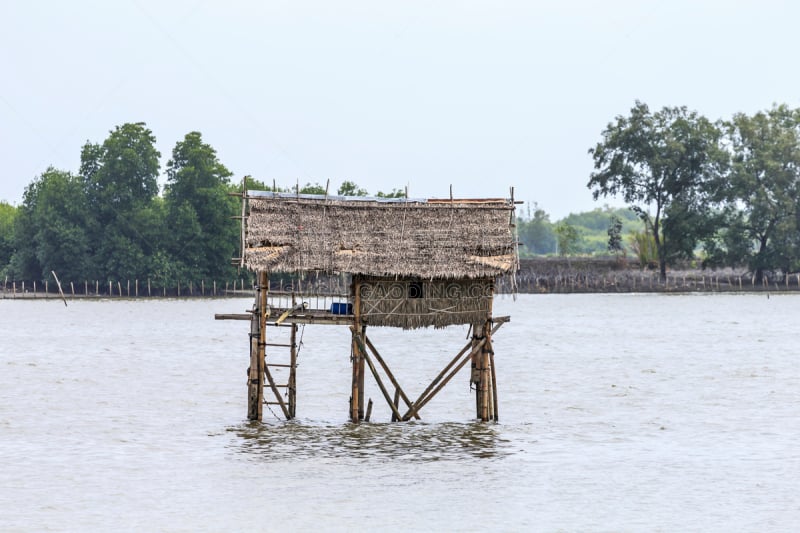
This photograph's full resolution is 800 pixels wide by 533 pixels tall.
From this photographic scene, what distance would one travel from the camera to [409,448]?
2669 centimetres

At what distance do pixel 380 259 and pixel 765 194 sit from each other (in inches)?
3433

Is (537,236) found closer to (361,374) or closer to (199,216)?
(199,216)

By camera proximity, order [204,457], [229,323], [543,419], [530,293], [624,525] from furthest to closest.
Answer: [530,293] < [229,323] < [543,419] < [204,457] < [624,525]

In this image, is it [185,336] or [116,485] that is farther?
[185,336]

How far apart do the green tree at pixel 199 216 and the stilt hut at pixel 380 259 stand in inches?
3242

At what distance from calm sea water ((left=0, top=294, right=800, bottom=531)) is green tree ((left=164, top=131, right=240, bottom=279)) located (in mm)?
54938

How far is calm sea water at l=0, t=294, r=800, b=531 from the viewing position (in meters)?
21.2

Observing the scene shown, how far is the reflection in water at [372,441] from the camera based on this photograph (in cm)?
2600

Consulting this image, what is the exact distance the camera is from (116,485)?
23250 mm

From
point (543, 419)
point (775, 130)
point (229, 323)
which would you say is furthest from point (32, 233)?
point (543, 419)

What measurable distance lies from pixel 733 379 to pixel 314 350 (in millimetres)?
22199

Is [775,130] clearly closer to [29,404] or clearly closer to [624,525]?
[29,404]

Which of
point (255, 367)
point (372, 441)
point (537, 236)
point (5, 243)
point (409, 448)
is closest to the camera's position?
point (409, 448)

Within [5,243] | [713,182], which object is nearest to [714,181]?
[713,182]
